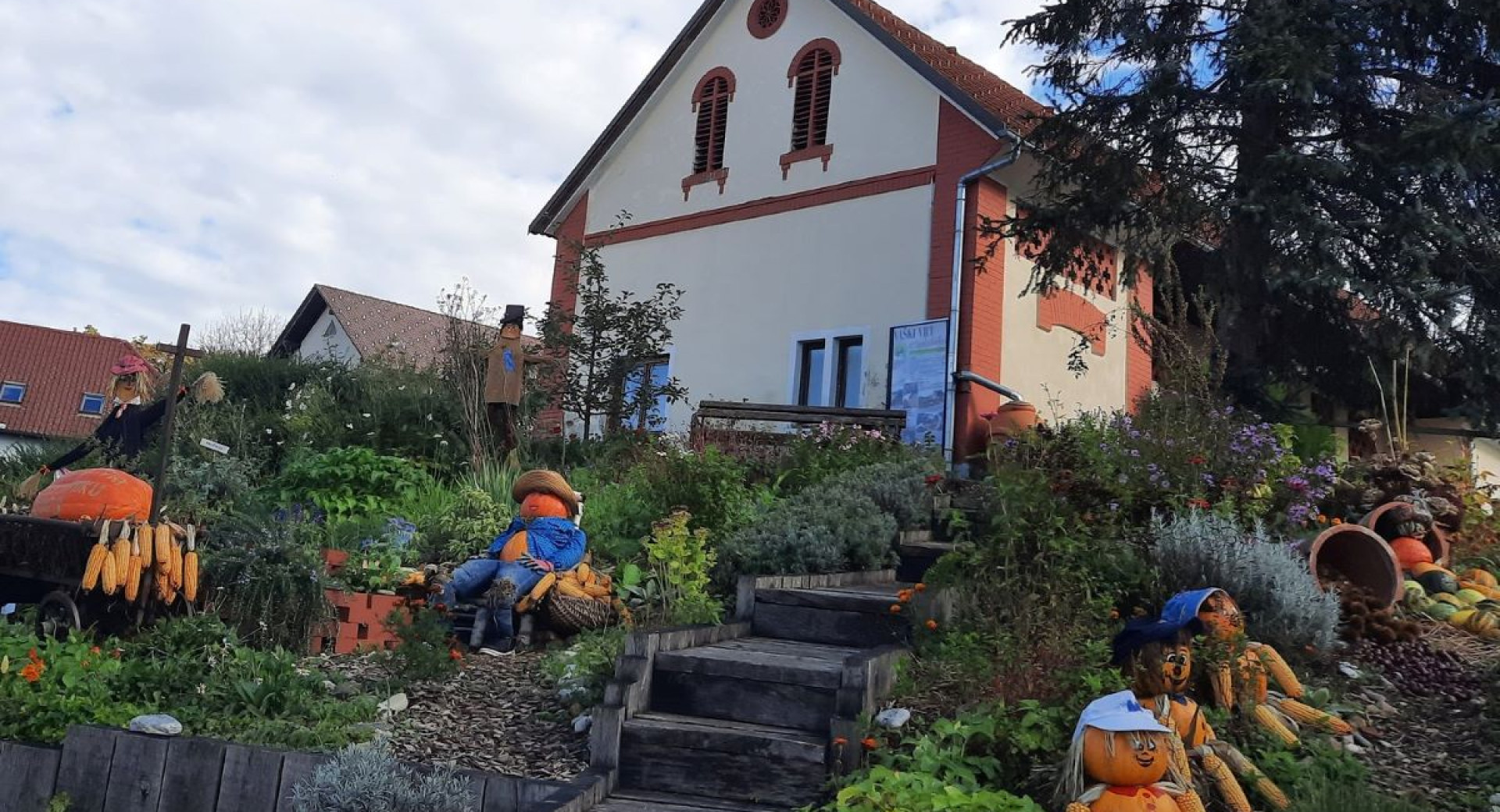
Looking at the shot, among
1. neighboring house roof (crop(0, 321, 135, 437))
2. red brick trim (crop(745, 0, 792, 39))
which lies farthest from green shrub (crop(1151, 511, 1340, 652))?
neighboring house roof (crop(0, 321, 135, 437))

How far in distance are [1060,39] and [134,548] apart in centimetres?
966

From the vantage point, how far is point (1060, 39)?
1191 centimetres

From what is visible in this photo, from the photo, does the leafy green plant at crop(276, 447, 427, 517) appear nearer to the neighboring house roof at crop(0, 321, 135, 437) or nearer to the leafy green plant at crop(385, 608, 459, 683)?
the leafy green plant at crop(385, 608, 459, 683)

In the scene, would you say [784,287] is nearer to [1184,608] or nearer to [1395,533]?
[1395,533]

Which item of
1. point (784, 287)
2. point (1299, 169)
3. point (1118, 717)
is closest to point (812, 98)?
point (784, 287)

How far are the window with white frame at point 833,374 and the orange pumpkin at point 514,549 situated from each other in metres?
7.97

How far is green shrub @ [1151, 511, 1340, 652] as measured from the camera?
17.8 feet

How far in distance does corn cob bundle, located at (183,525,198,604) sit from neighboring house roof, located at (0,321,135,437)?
31.5 metres

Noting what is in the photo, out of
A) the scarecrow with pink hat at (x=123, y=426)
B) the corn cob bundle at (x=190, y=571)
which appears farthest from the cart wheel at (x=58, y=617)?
the scarecrow with pink hat at (x=123, y=426)

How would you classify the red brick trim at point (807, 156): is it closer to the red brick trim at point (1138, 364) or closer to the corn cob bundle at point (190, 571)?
the red brick trim at point (1138, 364)

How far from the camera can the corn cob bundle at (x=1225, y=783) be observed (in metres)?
4.05

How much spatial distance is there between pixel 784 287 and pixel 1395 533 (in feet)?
29.8

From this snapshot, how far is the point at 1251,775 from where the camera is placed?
167 inches

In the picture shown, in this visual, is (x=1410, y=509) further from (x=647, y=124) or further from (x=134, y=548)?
(x=647, y=124)
